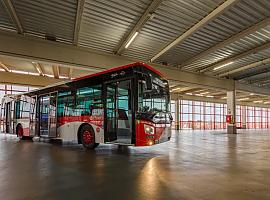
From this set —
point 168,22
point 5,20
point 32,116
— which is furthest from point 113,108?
point 32,116

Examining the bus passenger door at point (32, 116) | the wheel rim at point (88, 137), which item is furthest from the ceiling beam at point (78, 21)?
the wheel rim at point (88, 137)

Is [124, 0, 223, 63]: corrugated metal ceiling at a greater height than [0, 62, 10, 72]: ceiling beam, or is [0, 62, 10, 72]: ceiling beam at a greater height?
[124, 0, 223, 63]: corrugated metal ceiling

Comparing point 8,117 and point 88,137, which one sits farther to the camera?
point 8,117

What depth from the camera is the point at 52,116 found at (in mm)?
10672

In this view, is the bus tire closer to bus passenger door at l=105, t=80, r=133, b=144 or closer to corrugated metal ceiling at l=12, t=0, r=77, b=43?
bus passenger door at l=105, t=80, r=133, b=144

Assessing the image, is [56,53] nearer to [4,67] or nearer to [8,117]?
[8,117]

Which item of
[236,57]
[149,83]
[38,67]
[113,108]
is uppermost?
[236,57]

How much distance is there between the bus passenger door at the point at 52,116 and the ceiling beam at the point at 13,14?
326cm

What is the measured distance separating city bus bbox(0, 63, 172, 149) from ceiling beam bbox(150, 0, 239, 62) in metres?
2.60

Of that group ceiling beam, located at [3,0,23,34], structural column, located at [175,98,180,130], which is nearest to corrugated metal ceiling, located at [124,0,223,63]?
ceiling beam, located at [3,0,23,34]

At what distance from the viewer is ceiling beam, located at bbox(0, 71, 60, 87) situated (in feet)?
56.0

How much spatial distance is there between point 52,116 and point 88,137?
2.97 metres

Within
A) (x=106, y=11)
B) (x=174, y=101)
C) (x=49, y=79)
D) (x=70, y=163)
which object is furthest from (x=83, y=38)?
(x=174, y=101)

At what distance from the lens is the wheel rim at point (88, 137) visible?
28.5 ft
